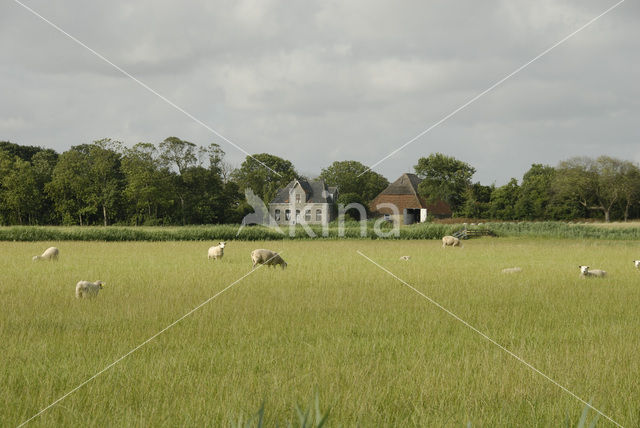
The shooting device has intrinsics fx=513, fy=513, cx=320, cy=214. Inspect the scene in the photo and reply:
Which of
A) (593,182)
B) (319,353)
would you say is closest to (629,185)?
(593,182)

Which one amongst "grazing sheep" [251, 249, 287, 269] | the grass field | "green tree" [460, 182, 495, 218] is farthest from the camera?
"green tree" [460, 182, 495, 218]

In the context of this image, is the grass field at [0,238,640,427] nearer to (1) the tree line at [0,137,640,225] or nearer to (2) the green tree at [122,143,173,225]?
(1) the tree line at [0,137,640,225]

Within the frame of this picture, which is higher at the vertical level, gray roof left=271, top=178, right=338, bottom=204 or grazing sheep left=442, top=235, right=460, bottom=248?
gray roof left=271, top=178, right=338, bottom=204

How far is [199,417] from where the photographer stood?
5273 mm

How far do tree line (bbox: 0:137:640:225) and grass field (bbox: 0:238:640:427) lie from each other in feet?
69.7

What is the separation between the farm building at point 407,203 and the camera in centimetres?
6150

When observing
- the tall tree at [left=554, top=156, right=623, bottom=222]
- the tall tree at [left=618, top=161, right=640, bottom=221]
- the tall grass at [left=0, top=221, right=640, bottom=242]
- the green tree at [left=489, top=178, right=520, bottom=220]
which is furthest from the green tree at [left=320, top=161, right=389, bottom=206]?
the tall tree at [left=618, top=161, right=640, bottom=221]

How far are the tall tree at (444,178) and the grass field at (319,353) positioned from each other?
45.6 meters

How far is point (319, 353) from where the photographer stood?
7.85 metres

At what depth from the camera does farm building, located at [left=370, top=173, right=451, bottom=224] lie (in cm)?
6150

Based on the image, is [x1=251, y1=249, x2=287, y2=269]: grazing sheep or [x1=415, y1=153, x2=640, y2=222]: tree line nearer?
[x1=251, y1=249, x2=287, y2=269]: grazing sheep

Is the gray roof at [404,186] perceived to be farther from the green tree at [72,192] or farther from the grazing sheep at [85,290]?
the grazing sheep at [85,290]

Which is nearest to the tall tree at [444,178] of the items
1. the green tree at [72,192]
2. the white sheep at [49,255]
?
the green tree at [72,192]

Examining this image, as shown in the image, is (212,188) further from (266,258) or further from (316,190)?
(266,258)
